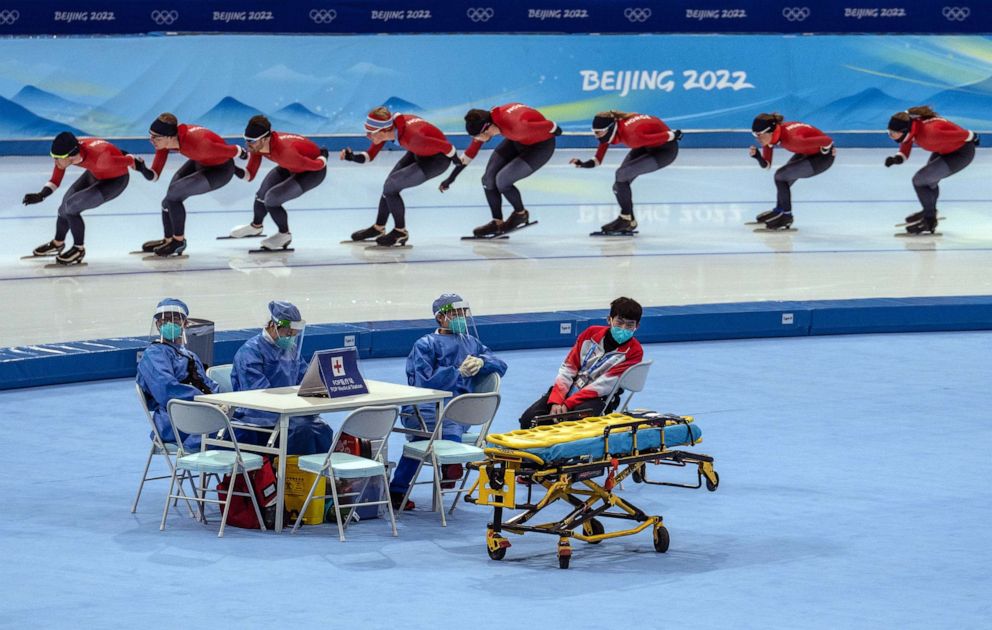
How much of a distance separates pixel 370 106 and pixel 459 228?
6.25 m

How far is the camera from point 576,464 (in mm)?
6887

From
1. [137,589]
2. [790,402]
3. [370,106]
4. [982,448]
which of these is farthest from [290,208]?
[137,589]

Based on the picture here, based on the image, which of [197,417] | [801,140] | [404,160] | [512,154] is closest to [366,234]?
[404,160]

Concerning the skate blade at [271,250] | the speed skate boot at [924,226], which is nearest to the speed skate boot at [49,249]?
the skate blade at [271,250]

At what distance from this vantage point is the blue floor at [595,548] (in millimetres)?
6148

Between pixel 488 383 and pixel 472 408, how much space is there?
422mm

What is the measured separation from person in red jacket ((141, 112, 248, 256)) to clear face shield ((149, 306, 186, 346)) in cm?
766

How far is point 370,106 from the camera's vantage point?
942 inches

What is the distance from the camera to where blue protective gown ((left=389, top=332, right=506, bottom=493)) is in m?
8.14

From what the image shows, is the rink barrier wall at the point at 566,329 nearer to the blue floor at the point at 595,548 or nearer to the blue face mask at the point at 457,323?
the blue floor at the point at 595,548

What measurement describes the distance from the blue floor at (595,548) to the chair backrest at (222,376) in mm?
614
